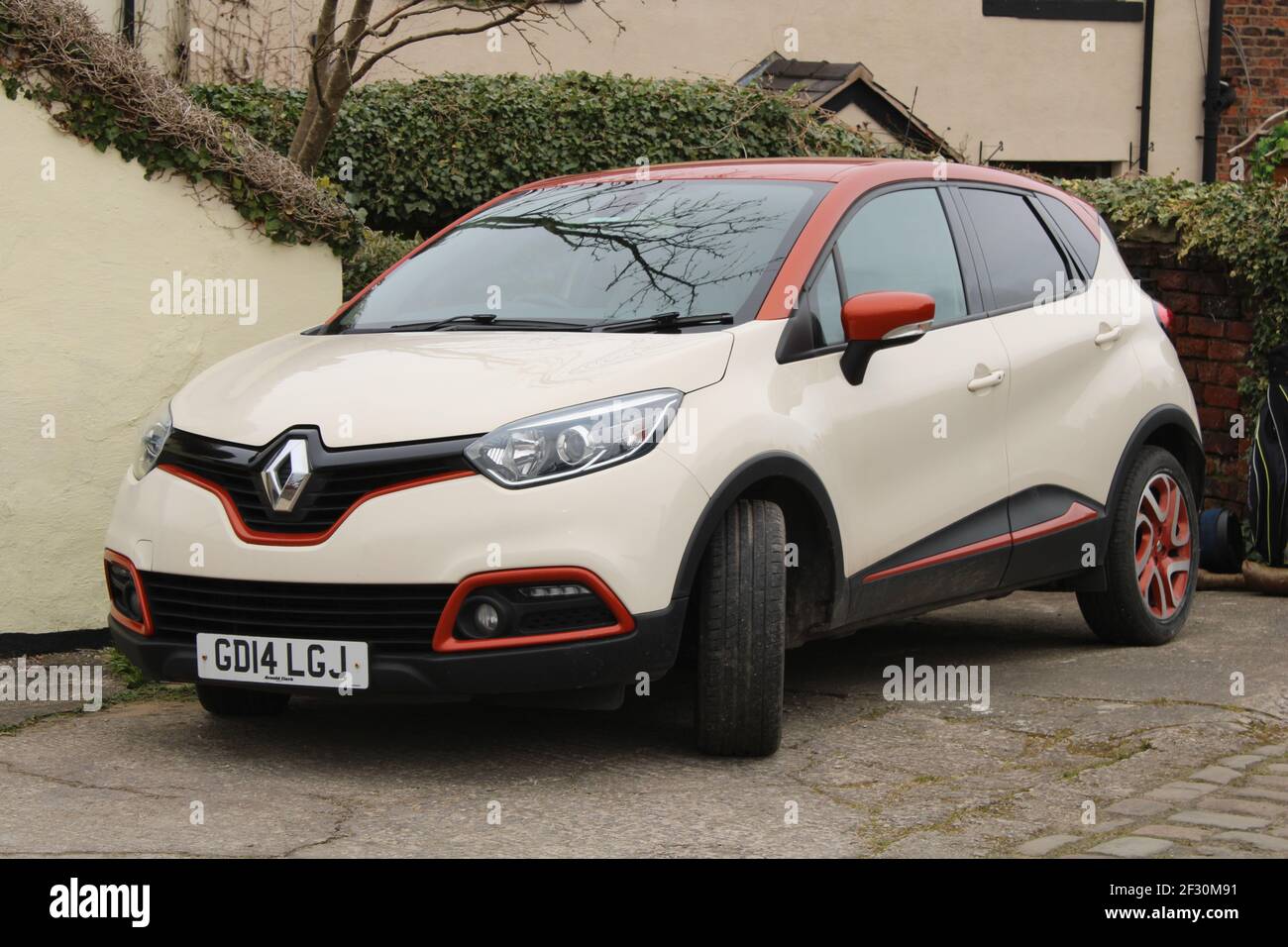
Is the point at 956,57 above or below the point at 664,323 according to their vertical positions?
above

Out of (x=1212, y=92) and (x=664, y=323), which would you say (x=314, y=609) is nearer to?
(x=664, y=323)

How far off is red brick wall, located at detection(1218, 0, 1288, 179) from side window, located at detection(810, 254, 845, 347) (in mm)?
16193

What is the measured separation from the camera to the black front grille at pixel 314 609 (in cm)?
483

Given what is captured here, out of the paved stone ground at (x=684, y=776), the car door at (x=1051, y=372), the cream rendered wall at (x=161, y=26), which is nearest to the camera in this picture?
the paved stone ground at (x=684, y=776)

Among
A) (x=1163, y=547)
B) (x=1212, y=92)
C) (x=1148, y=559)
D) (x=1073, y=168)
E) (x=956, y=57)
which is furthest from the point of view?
(x=1073, y=168)

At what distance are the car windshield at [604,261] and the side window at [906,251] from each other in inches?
8.5

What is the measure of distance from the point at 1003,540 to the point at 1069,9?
14909mm

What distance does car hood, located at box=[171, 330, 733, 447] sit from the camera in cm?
488

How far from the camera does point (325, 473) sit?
489cm

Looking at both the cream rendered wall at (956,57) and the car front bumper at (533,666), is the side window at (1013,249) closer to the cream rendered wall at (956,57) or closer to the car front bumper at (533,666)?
the car front bumper at (533,666)

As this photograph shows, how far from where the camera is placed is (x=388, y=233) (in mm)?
13047

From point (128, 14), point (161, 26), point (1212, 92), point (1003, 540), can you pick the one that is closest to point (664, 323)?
point (1003, 540)

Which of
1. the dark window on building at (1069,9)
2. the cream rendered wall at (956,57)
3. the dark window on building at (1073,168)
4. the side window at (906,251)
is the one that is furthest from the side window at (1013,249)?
the dark window on building at (1073,168)
